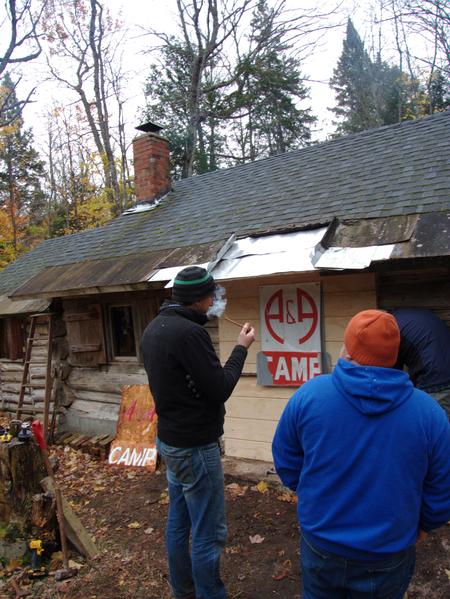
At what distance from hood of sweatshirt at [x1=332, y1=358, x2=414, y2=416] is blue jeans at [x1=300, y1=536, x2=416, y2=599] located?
58 centimetres

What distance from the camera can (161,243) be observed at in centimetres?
738

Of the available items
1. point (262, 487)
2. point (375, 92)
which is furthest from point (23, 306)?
point (375, 92)

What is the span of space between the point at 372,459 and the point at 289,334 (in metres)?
3.90

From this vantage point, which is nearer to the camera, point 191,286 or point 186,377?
point 186,377

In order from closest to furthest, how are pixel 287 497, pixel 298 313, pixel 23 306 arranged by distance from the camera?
1. pixel 287 497
2. pixel 298 313
3. pixel 23 306

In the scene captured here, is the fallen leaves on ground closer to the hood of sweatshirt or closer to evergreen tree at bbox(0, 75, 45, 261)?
the hood of sweatshirt

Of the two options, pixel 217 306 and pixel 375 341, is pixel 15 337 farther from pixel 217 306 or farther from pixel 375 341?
pixel 375 341

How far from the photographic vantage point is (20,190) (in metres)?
23.6

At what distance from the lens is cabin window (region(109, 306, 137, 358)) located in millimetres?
7867

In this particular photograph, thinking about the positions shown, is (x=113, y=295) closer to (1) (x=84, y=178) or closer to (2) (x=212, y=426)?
(2) (x=212, y=426)

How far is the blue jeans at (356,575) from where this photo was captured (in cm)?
171

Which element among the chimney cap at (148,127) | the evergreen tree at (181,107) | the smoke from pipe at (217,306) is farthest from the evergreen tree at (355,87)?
the smoke from pipe at (217,306)

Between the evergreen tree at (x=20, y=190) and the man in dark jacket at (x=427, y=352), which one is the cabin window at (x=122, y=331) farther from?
the evergreen tree at (x=20, y=190)

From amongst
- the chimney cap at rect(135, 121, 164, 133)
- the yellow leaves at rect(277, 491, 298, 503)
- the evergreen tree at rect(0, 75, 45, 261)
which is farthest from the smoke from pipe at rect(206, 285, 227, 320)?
the evergreen tree at rect(0, 75, 45, 261)
